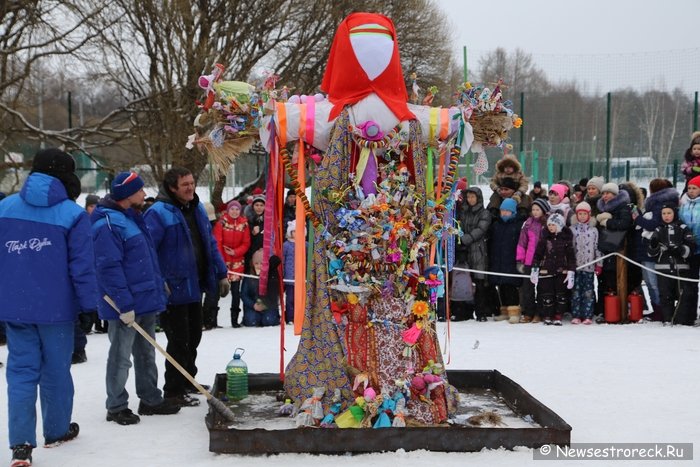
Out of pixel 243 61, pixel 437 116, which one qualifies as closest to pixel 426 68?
pixel 243 61

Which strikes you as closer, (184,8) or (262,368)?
(262,368)

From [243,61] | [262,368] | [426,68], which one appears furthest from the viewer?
[426,68]

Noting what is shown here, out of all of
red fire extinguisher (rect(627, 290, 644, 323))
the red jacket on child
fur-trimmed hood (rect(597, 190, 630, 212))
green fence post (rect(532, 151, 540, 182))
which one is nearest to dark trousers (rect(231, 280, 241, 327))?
the red jacket on child

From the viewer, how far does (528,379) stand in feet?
24.2

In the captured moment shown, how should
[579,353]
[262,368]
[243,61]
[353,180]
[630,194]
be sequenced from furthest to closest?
[243,61]
[630,194]
[579,353]
[262,368]
[353,180]

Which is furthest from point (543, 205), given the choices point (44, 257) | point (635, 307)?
point (44, 257)

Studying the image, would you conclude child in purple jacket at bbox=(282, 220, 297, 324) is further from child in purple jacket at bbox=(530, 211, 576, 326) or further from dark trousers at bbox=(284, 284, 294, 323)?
child in purple jacket at bbox=(530, 211, 576, 326)

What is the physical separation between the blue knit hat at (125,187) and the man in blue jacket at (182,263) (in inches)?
16.8

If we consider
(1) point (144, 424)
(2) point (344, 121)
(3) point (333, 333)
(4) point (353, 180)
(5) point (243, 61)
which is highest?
(5) point (243, 61)

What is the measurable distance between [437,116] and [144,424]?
3.22m

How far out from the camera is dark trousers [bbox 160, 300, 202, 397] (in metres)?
6.48

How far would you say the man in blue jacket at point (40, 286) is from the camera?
16.3 ft

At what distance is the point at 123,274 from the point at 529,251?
6.50 metres

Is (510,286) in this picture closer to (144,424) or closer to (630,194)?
(630,194)
